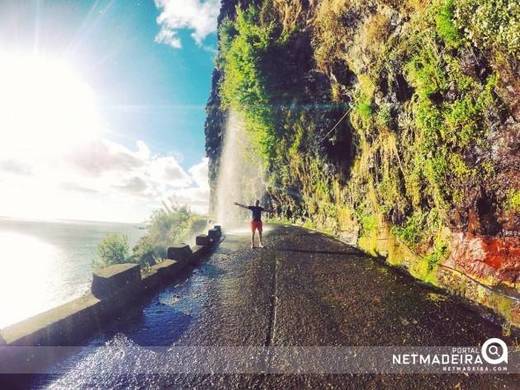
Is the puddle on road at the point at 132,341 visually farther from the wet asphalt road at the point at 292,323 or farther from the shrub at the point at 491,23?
the shrub at the point at 491,23

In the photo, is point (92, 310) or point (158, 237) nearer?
point (92, 310)

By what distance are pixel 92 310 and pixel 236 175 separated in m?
25.1

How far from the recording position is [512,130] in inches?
182

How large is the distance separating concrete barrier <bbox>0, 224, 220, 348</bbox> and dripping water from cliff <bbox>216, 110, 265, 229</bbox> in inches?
653

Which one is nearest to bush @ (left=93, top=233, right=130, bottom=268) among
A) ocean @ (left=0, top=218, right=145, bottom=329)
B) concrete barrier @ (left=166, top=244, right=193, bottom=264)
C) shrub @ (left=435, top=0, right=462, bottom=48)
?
ocean @ (left=0, top=218, right=145, bottom=329)

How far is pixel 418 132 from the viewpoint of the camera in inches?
272

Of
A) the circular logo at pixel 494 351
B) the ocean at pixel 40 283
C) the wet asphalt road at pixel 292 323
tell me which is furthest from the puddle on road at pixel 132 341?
the ocean at pixel 40 283

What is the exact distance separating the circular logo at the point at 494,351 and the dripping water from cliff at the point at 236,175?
18.9 metres

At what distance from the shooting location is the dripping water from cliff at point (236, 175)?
24.4 metres

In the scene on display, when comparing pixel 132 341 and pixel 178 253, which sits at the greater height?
pixel 178 253

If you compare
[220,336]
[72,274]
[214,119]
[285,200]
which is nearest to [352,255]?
[220,336]

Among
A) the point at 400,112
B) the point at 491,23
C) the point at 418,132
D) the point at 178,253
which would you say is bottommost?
the point at 178,253

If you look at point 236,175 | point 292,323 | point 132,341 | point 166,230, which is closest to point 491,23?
point 292,323

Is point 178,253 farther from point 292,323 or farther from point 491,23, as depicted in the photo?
point 491,23
